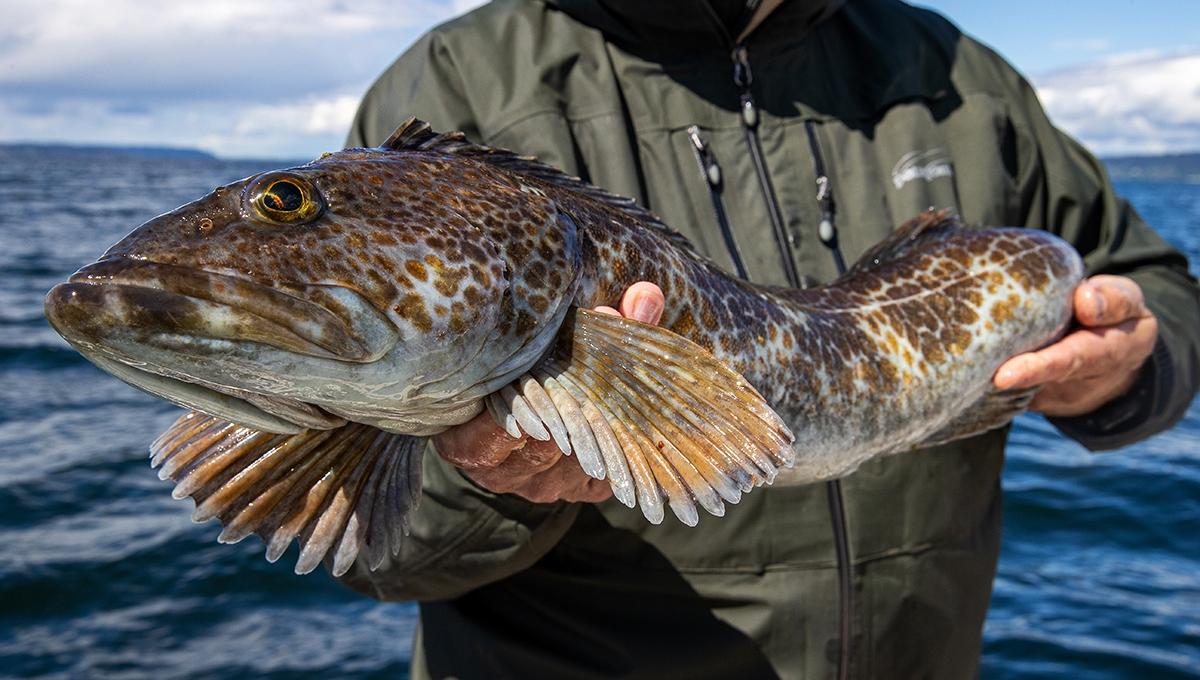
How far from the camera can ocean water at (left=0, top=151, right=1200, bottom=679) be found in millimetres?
6725

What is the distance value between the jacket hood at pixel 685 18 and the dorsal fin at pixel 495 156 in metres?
1.10

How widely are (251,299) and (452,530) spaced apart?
4.40ft

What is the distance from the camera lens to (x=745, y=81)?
11.7 ft

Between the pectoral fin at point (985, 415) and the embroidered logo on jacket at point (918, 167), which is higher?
the embroidered logo on jacket at point (918, 167)

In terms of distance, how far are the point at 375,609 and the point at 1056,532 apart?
591 cm

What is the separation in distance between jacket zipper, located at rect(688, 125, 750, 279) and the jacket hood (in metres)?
0.37

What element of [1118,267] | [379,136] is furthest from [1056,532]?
[379,136]

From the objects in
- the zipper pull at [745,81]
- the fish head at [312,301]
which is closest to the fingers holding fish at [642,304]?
the fish head at [312,301]

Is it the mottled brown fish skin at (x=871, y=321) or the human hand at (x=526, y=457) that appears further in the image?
the mottled brown fish skin at (x=871, y=321)

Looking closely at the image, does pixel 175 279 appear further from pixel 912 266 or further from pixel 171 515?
pixel 171 515

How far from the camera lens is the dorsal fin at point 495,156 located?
93.8 inches

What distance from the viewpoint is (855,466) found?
3.19 m

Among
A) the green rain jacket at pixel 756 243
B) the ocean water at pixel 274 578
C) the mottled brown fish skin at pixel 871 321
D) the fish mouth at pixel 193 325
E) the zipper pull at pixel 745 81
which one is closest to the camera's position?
the fish mouth at pixel 193 325

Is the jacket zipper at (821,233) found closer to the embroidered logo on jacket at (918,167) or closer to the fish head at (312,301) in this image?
the embroidered logo on jacket at (918,167)
